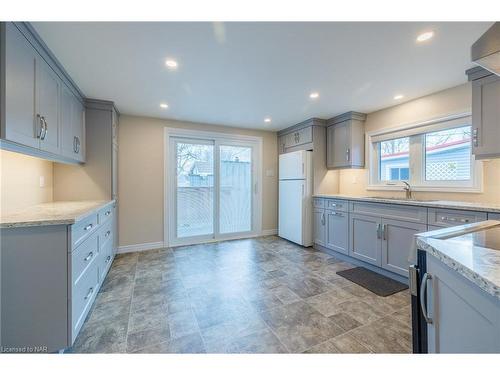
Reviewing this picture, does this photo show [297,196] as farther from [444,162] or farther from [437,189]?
[444,162]

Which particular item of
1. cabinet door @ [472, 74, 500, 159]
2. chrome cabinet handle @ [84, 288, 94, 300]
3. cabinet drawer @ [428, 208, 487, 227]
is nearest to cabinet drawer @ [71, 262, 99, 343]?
chrome cabinet handle @ [84, 288, 94, 300]

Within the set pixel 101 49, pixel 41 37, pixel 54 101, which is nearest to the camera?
pixel 41 37

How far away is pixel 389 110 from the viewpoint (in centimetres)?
333

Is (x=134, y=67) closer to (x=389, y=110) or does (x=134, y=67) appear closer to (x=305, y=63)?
(x=305, y=63)

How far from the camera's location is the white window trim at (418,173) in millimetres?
2466

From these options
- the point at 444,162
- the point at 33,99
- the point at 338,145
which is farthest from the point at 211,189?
the point at 444,162

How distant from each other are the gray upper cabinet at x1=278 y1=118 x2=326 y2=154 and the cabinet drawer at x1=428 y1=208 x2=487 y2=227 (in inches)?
83.8

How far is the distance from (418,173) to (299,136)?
6.51 ft

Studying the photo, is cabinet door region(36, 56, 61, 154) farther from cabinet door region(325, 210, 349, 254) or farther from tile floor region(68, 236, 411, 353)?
cabinet door region(325, 210, 349, 254)

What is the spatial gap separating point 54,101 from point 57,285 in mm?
1671

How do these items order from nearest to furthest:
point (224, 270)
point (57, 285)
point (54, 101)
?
point (57, 285) → point (54, 101) → point (224, 270)

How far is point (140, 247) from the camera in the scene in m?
3.72

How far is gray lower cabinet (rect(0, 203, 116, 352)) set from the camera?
53.7 inches
